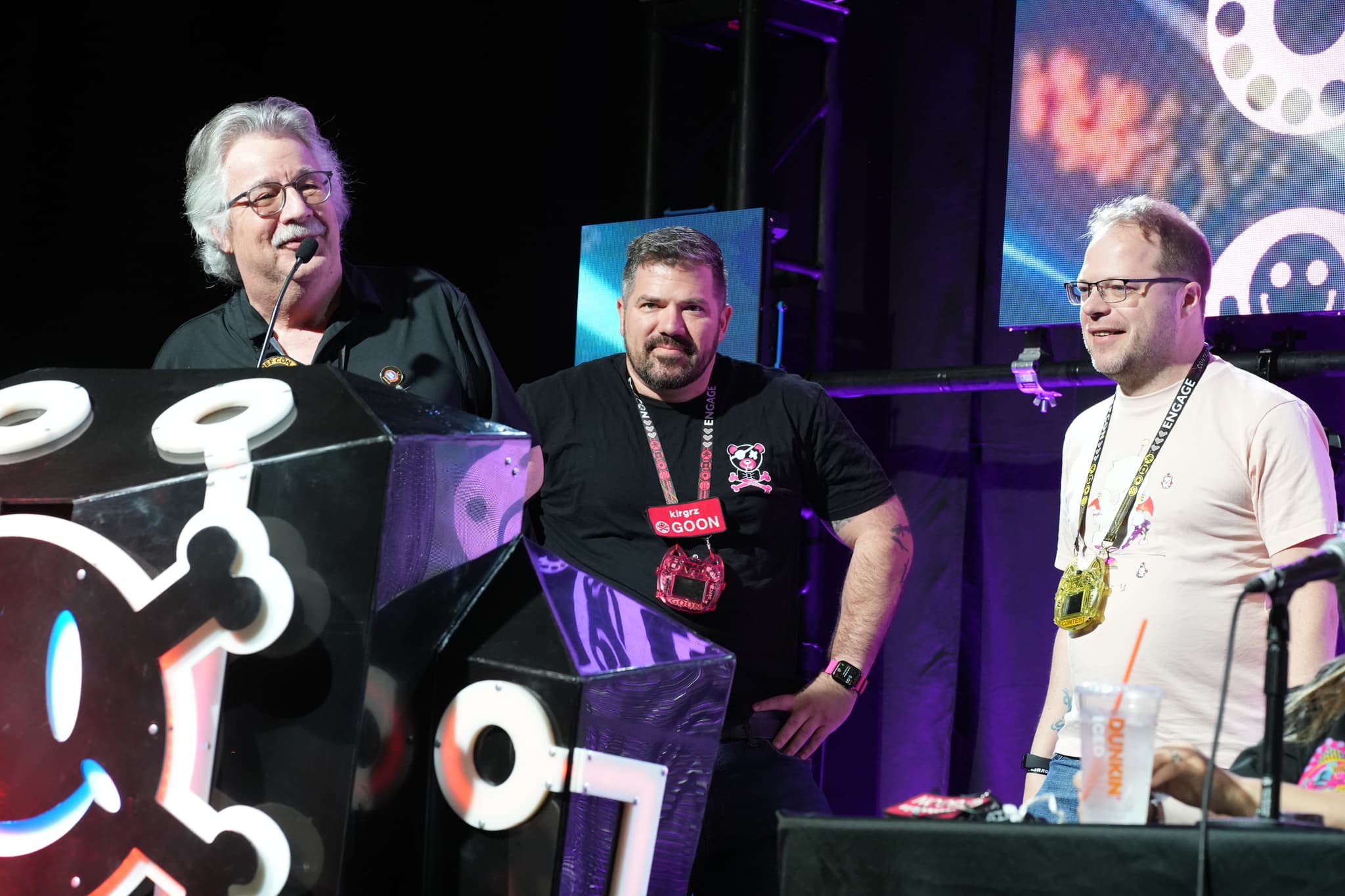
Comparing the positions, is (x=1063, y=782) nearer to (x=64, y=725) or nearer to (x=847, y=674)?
(x=847, y=674)

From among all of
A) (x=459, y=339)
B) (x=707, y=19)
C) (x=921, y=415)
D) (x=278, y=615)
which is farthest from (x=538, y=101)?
(x=278, y=615)

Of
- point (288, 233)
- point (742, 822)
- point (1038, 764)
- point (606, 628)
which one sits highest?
point (288, 233)

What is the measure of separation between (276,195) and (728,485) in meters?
1.05

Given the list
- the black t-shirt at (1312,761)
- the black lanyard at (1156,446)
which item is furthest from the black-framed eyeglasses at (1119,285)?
the black t-shirt at (1312,761)

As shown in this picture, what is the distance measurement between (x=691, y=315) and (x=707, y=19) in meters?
1.88

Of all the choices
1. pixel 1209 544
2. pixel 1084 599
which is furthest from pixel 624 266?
pixel 1209 544

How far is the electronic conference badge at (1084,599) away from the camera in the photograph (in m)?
2.45

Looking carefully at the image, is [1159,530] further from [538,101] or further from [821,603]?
[538,101]

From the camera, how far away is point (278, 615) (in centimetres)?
136

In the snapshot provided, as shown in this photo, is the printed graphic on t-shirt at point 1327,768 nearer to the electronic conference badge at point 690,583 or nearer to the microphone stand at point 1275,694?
the microphone stand at point 1275,694

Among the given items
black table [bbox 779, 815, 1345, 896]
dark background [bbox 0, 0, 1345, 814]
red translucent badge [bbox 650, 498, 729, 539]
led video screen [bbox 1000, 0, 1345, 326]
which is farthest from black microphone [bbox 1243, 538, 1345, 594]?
dark background [bbox 0, 0, 1345, 814]

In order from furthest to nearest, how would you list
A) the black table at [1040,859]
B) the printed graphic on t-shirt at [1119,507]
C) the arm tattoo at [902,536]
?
1. the arm tattoo at [902,536]
2. the printed graphic on t-shirt at [1119,507]
3. the black table at [1040,859]

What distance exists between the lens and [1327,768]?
1539mm

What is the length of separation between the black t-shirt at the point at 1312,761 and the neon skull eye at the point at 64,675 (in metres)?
1.27
